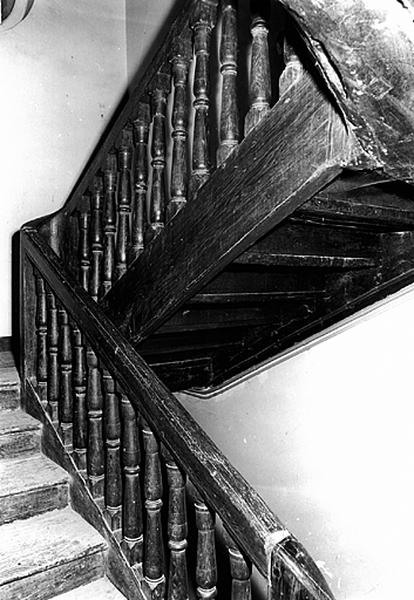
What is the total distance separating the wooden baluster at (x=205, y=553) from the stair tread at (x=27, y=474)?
72 cm

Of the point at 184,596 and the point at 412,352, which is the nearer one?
the point at 184,596

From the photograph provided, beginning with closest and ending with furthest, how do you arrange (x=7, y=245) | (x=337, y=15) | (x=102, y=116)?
(x=337, y=15) < (x=7, y=245) < (x=102, y=116)

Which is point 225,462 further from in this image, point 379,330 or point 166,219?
point 379,330

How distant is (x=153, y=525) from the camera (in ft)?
4.90

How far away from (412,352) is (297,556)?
1.09 meters

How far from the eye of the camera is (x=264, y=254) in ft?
5.16

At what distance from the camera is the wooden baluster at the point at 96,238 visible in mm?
2006

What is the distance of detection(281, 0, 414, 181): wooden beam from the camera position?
807mm

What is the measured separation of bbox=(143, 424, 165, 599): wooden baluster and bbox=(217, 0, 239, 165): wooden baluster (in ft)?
2.70

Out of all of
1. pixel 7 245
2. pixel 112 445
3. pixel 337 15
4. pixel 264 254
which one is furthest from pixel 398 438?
pixel 7 245

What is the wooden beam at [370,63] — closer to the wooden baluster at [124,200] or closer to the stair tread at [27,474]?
Result: the wooden baluster at [124,200]

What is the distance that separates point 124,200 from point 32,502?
108 centimetres

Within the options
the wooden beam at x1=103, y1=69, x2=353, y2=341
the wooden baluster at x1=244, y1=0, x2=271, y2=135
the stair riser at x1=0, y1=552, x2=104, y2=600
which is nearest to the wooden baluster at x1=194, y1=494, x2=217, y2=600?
the stair riser at x1=0, y1=552, x2=104, y2=600

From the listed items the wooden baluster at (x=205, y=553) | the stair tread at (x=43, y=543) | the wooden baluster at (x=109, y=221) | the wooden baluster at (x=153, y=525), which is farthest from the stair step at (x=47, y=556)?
the wooden baluster at (x=109, y=221)
